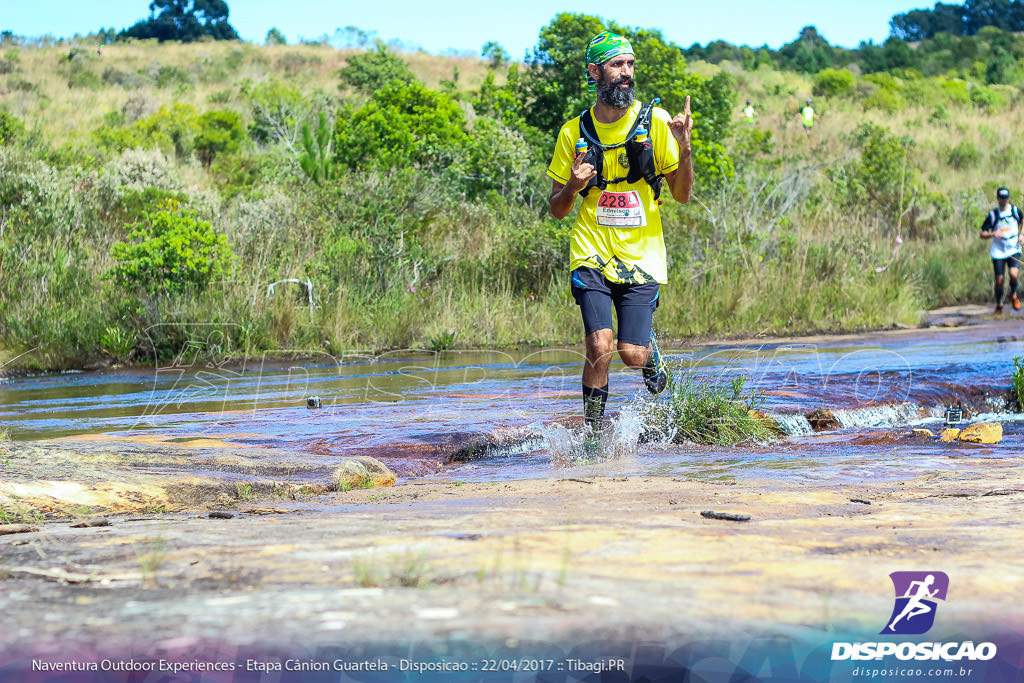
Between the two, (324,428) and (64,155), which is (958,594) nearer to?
(324,428)

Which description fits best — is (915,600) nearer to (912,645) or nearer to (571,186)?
(912,645)

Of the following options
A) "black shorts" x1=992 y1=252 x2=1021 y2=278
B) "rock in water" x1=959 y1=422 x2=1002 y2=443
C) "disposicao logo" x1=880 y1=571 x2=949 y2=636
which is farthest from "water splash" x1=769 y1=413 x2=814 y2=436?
"black shorts" x1=992 y1=252 x2=1021 y2=278

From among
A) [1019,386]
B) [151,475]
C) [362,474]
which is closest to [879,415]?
[1019,386]

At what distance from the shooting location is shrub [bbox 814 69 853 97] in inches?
1887

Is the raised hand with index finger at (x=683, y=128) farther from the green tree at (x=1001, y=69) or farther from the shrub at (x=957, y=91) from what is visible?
the green tree at (x=1001, y=69)

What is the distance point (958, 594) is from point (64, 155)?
63.7 ft

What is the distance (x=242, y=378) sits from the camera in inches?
429

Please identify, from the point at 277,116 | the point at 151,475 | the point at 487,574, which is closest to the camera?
the point at 487,574

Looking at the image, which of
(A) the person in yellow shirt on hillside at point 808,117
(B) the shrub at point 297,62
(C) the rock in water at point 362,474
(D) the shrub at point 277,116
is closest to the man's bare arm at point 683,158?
(C) the rock in water at point 362,474

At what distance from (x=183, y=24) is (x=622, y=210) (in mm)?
69068

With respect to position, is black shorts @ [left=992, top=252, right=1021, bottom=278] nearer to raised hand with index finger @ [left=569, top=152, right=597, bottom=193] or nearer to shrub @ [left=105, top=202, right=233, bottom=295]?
shrub @ [left=105, top=202, right=233, bottom=295]

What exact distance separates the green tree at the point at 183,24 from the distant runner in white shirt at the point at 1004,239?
59.4m

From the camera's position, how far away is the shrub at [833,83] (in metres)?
47.9

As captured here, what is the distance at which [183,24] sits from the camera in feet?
226
